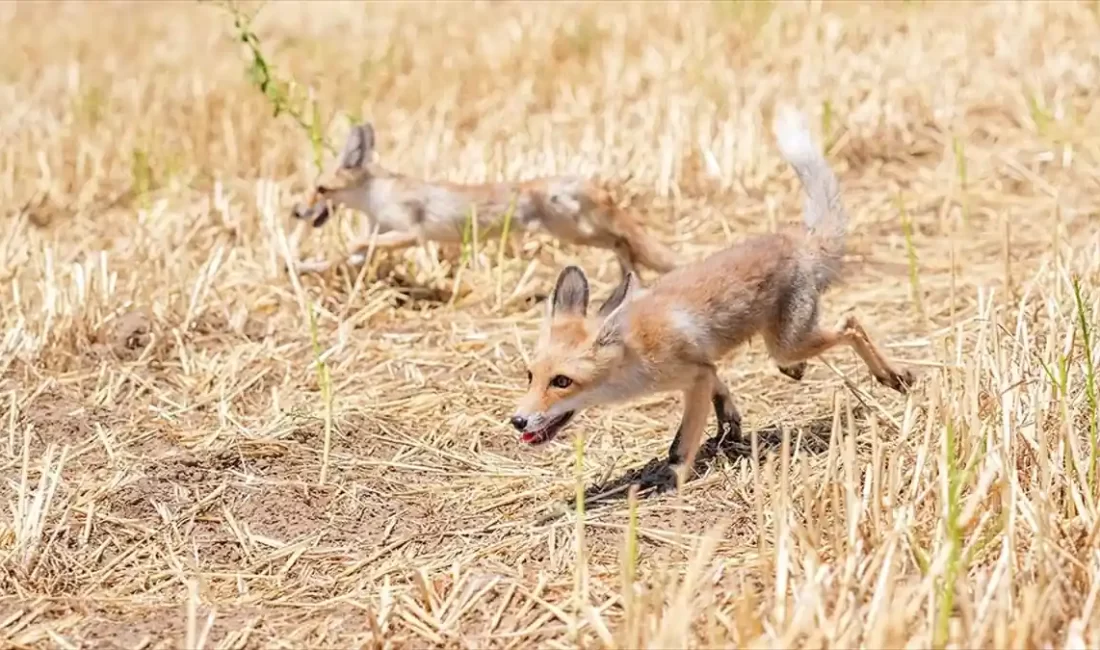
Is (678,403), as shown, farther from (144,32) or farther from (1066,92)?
(144,32)

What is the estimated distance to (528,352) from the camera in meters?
7.14

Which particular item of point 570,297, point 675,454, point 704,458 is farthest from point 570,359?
point 704,458

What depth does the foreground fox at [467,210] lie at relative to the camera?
846 cm

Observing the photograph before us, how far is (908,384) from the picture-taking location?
6.03 m

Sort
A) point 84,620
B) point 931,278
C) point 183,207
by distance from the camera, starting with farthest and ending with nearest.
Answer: point 183,207, point 931,278, point 84,620

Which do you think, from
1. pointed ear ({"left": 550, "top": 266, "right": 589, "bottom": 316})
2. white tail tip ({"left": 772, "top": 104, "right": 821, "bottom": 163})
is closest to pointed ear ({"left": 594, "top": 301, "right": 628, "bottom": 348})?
pointed ear ({"left": 550, "top": 266, "right": 589, "bottom": 316})

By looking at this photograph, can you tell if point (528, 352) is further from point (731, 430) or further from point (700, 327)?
point (700, 327)

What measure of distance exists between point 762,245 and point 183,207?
5210 mm

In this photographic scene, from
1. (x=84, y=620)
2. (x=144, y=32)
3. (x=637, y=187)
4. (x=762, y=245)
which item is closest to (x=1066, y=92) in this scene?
(x=637, y=187)

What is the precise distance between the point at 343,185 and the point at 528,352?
8.38 feet

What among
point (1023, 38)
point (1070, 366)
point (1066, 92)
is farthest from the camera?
point (1023, 38)

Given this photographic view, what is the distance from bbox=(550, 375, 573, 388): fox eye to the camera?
5199mm

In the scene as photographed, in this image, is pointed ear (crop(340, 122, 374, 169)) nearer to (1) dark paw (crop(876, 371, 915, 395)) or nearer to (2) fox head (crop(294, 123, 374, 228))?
(2) fox head (crop(294, 123, 374, 228))

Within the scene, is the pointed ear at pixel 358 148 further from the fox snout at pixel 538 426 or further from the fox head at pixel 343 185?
the fox snout at pixel 538 426
